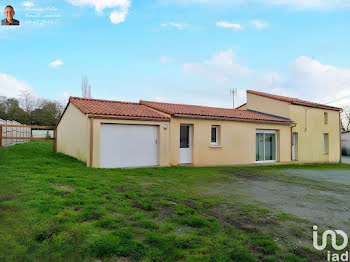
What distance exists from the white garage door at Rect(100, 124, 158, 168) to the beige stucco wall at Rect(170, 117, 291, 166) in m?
1.20

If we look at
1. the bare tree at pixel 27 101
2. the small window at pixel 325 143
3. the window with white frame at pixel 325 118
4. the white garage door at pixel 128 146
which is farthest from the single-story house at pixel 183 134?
the bare tree at pixel 27 101

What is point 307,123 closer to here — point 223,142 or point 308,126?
point 308,126

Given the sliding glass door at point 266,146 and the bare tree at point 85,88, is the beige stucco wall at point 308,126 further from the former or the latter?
the bare tree at point 85,88

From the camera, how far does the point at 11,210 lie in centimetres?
448

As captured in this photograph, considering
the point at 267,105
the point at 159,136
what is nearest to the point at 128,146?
the point at 159,136

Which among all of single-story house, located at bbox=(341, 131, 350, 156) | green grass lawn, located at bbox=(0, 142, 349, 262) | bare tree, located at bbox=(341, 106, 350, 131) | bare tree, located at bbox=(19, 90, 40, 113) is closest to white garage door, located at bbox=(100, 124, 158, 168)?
green grass lawn, located at bbox=(0, 142, 349, 262)

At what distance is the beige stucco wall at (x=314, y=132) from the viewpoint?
2008 cm

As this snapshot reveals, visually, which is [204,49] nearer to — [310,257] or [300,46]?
[300,46]

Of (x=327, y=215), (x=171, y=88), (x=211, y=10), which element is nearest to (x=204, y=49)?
(x=211, y=10)

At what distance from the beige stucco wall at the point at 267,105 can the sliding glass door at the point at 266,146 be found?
2569mm

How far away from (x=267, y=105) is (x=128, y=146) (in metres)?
13.7

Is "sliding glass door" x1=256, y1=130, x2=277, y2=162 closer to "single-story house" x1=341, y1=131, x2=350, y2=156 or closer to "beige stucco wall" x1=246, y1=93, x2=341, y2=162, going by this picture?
"beige stucco wall" x1=246, y1=93, x2=341, y2=162

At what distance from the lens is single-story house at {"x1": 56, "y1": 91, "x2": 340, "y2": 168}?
1210cm

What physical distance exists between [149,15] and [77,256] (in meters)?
11.3
